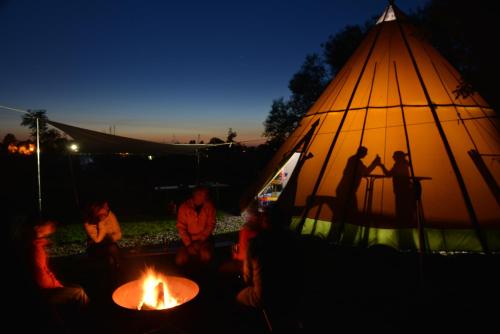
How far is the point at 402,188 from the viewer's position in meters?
4.95

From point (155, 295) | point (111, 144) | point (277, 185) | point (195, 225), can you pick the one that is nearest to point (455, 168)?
point (195, 225)

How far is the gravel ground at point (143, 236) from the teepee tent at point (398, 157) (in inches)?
110

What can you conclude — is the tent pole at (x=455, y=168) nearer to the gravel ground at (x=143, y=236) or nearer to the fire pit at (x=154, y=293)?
the fire pit at (x=154, y=293)

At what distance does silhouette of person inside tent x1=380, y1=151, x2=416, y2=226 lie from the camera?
4.83 meters

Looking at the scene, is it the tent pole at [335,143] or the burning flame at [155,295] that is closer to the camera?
the burning flame at [155,295]

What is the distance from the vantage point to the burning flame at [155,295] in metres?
3.07

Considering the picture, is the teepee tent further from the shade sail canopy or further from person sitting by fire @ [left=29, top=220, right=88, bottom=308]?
the shade sail canopy

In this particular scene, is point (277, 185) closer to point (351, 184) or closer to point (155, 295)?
point (351, 184)

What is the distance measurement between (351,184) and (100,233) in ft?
12.5

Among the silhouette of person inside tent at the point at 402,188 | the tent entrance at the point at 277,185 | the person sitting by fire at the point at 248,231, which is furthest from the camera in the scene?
the tent entrance at the point at 277,185

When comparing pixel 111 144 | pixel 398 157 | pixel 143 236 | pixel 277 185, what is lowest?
pixel 143 236

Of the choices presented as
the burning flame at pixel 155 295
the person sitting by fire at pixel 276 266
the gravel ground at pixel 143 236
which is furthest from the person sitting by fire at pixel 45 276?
the gravel ground at pixel 143 236

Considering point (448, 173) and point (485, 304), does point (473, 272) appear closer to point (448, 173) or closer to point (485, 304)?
point (485, 304)

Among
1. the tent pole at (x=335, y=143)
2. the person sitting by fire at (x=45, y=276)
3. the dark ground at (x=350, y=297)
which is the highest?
the tent pole at (x=335, y=143)
